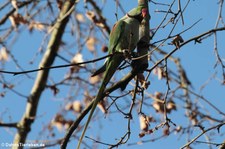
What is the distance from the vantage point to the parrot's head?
112 inches

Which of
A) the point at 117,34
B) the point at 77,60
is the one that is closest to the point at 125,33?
the point at 117,34

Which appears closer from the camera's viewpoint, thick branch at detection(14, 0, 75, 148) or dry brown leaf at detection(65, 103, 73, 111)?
thick branch at detection(14, 0, 75, 148)

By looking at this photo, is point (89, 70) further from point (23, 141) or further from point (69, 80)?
point (23, 141)

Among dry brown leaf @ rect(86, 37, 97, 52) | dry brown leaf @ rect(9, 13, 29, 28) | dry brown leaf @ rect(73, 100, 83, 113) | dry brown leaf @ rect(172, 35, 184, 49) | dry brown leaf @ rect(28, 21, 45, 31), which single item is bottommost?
dry brown leaf @ rect(172, 35, 184, 49)

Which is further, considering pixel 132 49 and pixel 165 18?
pixel 132 49

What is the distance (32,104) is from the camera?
204 inches

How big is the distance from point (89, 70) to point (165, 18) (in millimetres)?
2485

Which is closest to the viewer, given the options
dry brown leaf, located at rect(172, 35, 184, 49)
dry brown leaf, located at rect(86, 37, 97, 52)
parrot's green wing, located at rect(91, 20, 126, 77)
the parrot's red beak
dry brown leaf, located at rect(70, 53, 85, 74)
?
dry brown leaf, located at rect(172, 35, 184, 49)

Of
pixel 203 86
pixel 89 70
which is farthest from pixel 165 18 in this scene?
pixel 89 70

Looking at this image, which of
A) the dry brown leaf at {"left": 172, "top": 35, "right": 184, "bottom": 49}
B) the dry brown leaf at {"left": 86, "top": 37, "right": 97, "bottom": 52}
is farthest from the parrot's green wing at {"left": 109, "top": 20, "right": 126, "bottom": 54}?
the dry brown leaf at {"left": 86, "top": 37, "right": 97, "bottom": 52}

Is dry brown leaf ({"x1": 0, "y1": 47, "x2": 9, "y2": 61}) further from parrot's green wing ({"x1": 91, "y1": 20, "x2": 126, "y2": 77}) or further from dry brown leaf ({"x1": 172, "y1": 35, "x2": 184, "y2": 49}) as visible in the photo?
dry brown leaf ({"x1": 172, "y1": 35, "x2": 184, "y2": 49})

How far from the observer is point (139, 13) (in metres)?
2.95

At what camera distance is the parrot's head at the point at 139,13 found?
2.85m

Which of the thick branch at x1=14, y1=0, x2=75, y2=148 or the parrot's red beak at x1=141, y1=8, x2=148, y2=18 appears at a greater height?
the thick branch at x1=14, y1=0, x2=75, y2=148
